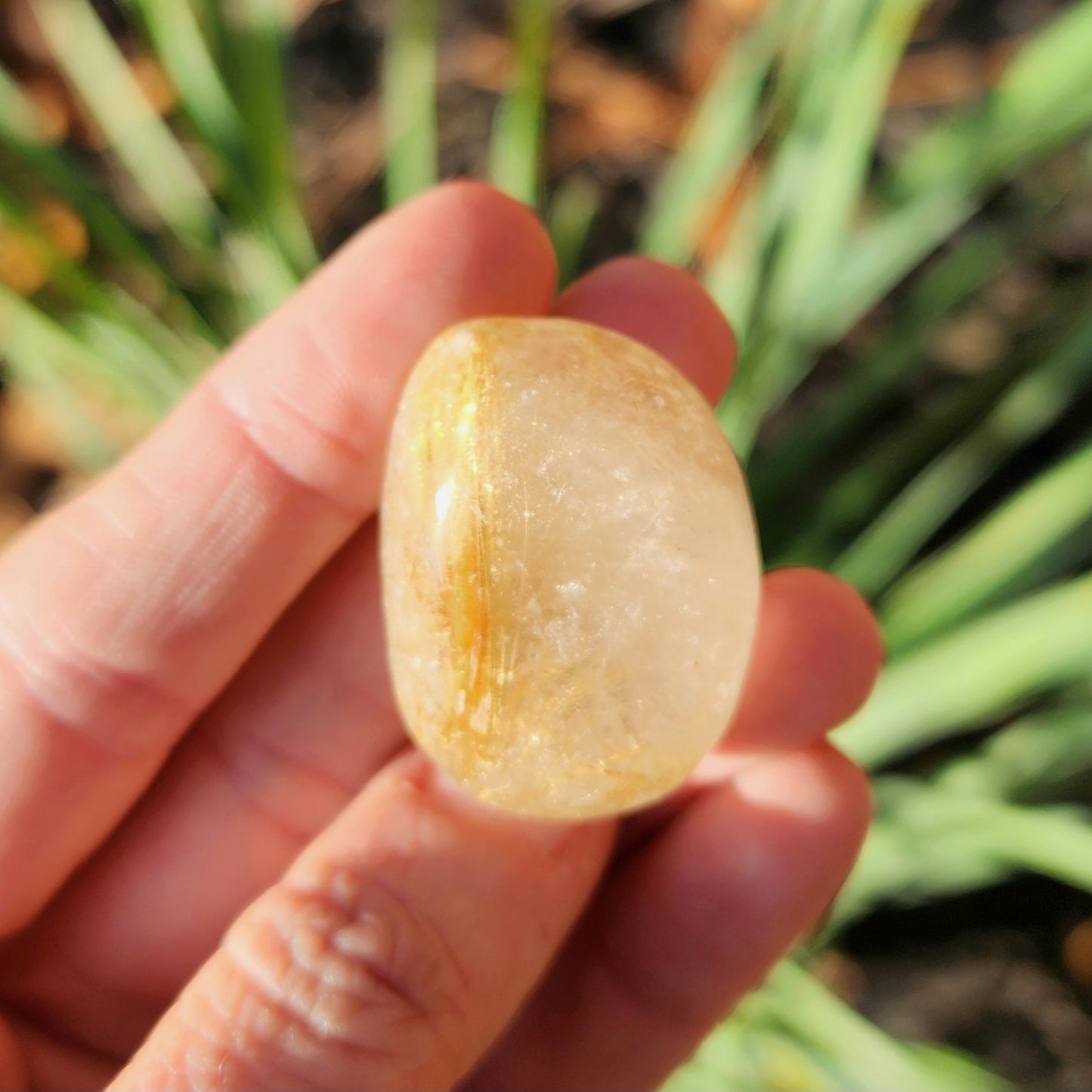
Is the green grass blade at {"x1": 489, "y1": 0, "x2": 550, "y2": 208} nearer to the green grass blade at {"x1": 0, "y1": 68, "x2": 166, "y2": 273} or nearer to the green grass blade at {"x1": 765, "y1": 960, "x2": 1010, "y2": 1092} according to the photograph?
the green grass blade at {"x1": 0, "y1": 68, "x2": 166, "y2": 273}

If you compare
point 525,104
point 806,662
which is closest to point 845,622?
point 806,662

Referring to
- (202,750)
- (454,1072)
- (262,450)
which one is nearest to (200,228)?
(262,450)

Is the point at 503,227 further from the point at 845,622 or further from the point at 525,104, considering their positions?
the point at 845,622

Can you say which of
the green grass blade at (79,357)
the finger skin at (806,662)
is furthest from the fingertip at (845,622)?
the green grass blade at (79,357)

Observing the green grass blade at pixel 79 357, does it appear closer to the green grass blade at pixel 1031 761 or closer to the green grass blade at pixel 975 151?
the green grass blade at pixel 975 151

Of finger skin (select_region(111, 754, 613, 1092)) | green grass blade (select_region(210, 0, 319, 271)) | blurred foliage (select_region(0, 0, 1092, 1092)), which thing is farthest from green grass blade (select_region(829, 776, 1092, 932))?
green grass blade (select_region(210, 0, 319, 271))

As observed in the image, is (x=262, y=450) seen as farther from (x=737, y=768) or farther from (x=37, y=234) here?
(x=737, y=768)
